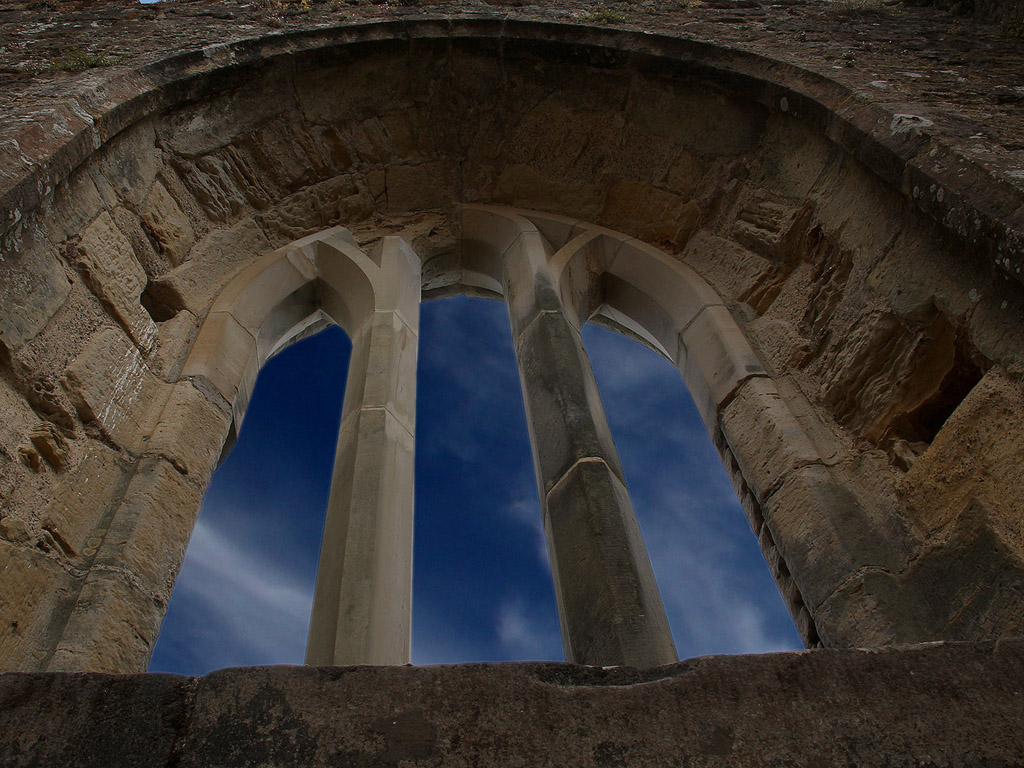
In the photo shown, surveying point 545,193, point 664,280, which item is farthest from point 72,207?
point 664,280

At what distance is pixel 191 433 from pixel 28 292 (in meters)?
0.74

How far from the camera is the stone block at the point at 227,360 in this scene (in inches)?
134

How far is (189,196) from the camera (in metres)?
4.12

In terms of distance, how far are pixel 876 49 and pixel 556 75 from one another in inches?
70.9

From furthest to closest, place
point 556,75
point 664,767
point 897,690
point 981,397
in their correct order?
point 556,75, point 981,397, point 897,690, point 664,767

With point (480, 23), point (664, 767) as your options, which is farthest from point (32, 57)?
point (664, 767)

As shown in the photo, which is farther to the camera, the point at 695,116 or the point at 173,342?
the point at 695,116

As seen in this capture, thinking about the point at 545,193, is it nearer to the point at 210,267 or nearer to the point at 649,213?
the point at 649,213

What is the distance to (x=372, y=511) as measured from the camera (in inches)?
105

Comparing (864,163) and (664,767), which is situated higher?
(864,163)

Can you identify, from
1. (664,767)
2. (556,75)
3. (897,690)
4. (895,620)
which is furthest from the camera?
(556,75)

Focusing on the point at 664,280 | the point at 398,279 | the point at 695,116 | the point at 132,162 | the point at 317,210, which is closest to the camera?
the point at 132,162

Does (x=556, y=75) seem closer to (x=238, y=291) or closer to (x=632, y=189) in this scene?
(x=632, y=189)

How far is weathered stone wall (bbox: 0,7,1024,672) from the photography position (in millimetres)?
2473
